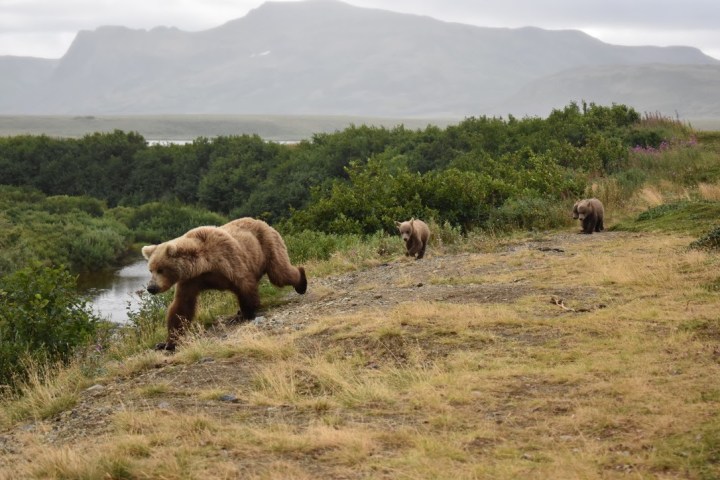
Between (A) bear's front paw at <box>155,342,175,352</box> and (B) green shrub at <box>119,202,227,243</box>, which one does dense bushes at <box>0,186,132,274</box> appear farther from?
(A) bear's front paw at <box>155,342,175,352</box>

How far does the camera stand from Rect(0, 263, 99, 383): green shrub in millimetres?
10664

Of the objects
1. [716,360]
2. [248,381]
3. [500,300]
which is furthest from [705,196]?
[248,381]

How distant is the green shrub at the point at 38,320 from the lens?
10.7 metres

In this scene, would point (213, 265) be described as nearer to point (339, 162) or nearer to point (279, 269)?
point (279, 269)

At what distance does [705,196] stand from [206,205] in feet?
132

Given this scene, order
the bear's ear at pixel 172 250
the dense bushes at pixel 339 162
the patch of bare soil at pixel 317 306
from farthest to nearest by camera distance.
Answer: the dense bushes at pixel 339 162
the bear's ear at pixel 172 250
the patch of bare soil at pixel 317 306

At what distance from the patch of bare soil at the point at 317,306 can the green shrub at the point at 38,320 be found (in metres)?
1.83

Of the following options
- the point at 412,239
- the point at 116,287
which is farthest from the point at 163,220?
the point at 412,239

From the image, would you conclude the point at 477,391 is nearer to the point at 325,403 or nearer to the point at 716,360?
the point at 325,403

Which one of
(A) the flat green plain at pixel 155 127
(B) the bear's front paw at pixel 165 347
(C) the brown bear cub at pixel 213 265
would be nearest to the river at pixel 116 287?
(C) the brown bear cub at pixel 213 265

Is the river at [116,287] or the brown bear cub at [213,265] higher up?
the brown bear cub at [213,265]

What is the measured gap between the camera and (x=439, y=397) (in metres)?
6.59

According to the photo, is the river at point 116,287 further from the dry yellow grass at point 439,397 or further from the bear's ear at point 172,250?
the dry yellow grass at point 439,397

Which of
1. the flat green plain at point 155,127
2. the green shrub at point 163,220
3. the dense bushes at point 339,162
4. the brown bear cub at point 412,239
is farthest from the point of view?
the flat green plain at point 155,127
